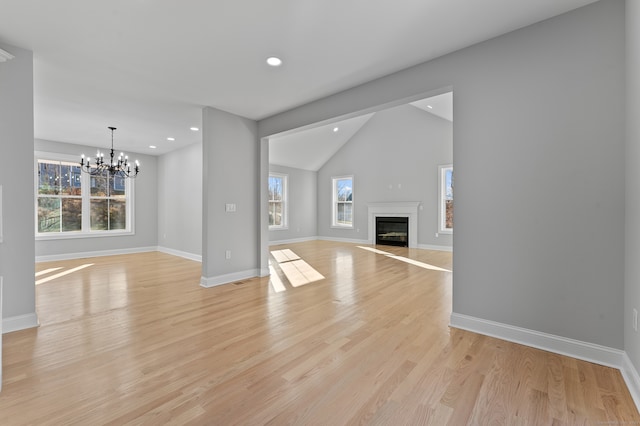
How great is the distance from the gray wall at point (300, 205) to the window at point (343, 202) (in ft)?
2.67

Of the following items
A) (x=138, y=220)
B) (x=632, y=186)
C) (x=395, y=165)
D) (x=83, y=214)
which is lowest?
(x=138, y=220)

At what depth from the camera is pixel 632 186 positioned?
176cm

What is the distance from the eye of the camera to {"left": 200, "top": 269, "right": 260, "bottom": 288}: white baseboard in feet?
13.3

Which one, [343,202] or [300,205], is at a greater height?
[343,202]

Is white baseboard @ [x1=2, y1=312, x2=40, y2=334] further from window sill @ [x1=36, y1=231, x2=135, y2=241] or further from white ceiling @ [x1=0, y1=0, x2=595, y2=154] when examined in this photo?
window sill @ [x1=36, y1=231, x2=135, y2=241]

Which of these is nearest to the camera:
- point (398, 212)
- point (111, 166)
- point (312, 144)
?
point (111, 166)

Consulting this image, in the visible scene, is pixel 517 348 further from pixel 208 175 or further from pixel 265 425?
pixel 208 175

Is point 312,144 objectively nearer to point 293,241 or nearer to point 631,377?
point 293,241

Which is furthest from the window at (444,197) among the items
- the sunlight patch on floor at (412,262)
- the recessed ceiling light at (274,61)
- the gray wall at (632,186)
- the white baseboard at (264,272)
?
the recessed ceiling light at (274,61)

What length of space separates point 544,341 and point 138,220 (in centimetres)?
836

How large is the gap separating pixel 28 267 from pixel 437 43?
14.1 ft

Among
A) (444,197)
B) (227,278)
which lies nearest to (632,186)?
(227,278)

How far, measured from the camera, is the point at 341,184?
32.4 feet

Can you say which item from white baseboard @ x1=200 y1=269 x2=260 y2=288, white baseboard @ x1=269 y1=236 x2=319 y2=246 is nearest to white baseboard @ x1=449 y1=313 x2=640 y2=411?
white baseboard @ x1=200 y1=269 x2=260 y2=288
